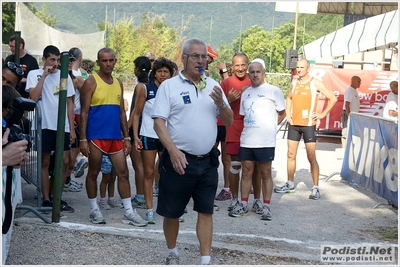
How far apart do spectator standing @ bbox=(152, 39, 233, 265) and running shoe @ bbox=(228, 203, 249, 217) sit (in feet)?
8.36

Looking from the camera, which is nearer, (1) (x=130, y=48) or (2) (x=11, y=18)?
(1) (x=130, y=48)

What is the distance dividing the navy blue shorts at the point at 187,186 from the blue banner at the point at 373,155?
13.1 ft

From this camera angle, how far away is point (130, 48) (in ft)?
195

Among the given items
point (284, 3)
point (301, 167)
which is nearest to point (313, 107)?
point (301, 167)

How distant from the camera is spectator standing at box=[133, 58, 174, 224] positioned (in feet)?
24.7

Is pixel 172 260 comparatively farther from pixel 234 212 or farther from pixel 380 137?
pixel 380 137

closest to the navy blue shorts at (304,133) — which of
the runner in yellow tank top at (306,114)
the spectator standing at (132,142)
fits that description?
the runner in yellow tank top at (306,114)

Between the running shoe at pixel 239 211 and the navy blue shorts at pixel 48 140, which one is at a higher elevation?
the navy blue shorts at pixel 48 140

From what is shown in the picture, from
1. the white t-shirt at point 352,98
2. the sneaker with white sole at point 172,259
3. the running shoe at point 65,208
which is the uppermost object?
the white t-shirt at point 352,98

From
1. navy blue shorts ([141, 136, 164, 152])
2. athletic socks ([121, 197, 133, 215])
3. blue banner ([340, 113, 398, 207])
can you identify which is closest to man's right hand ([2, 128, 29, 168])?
athletic socks ([121, 197, 133, 215])

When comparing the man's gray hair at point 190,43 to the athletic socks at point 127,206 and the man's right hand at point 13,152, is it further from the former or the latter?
the athletic socks at point 127,206

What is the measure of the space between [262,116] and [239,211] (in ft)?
4.05

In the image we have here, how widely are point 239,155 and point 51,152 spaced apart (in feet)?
7.77

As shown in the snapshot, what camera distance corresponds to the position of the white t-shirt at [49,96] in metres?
7.80
